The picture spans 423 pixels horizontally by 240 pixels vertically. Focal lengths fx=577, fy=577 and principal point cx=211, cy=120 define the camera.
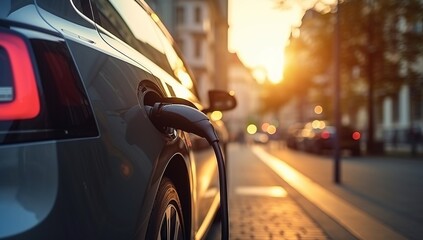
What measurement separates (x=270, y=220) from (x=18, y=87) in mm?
5244

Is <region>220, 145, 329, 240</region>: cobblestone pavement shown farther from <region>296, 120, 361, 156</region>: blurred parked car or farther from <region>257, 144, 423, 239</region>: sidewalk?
<region>296, 120, 361, 156</region>: blurred parked car

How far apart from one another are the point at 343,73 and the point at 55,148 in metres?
25.7

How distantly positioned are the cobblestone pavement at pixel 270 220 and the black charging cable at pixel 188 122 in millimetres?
2970

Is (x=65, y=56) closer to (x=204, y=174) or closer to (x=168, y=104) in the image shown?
(x=168, y=104)

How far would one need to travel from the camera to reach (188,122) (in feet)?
8.78

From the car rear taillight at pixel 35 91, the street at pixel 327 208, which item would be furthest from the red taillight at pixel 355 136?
the car rear taillight at pixel 35 91

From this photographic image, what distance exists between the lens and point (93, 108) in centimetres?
206

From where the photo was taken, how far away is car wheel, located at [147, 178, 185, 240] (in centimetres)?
248

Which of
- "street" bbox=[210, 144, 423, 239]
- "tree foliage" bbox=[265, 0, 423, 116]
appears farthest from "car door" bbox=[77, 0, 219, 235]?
"tree foliage" bbox=[265, 0, 423, 116]

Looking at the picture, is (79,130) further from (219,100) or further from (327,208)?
(327,208)

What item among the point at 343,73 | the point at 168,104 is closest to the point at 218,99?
the point at 168,104

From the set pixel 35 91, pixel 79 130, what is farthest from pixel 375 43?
pixel 35 91

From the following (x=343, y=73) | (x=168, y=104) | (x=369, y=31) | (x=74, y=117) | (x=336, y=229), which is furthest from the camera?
(x=343, y=73)

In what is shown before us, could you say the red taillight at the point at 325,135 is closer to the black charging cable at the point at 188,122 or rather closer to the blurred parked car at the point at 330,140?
the blurred parked car at the point at 330,140
